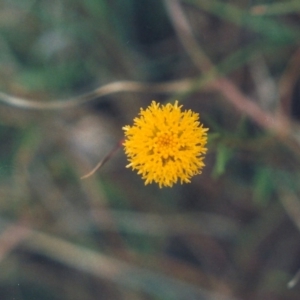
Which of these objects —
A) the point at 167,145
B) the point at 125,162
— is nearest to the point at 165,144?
the point at 167,145

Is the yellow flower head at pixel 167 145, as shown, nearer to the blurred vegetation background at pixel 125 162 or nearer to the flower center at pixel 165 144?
the flower center at pixel 165 144

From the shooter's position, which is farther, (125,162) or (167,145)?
(125,162)

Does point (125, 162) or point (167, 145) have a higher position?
point (125, 162)

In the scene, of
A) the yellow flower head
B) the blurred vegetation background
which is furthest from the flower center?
the blurred vegetation background

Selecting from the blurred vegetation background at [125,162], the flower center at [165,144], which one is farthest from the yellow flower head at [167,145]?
the blurred vegetation background at [125,162]

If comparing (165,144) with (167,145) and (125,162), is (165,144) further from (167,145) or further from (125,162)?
(125,162)

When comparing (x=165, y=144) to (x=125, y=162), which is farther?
(x=125, y=162)

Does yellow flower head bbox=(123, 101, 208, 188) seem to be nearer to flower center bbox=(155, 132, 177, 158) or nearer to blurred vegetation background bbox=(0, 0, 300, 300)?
flower center bbox=(155, 132, 177, 158)
